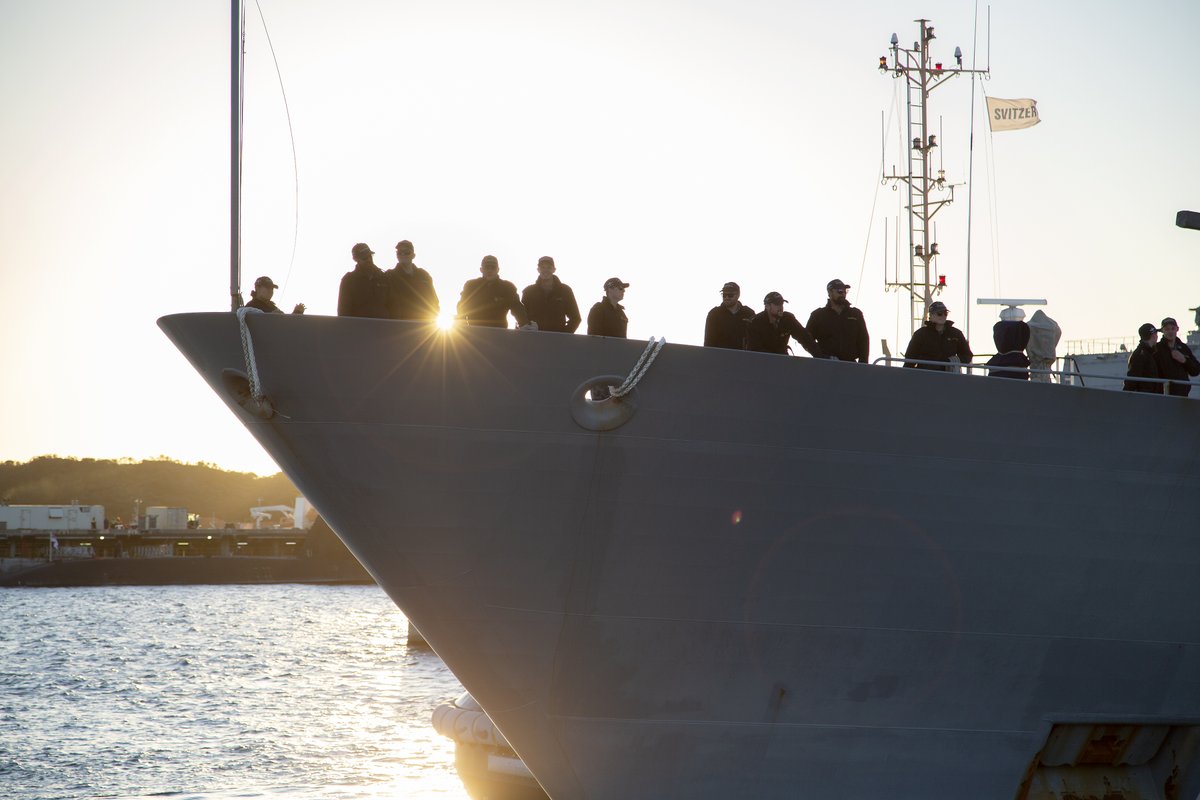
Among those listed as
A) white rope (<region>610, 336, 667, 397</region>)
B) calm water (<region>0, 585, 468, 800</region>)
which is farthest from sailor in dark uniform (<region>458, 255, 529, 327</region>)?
calm water (<region>0, 585, 468, 800</region>)

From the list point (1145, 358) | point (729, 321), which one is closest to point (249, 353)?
point (729, 321)

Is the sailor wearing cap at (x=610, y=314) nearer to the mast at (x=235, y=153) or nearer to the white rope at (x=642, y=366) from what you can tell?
the white rope at (x=642, y=366)

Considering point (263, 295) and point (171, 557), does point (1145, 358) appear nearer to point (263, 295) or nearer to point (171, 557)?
point (263, 295)

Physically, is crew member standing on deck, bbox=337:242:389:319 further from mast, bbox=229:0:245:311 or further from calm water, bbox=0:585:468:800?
calm water, bbox=0:585:468:800

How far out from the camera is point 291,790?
1784cm

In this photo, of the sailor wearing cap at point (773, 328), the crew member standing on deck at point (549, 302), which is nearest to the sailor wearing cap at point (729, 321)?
the sailor wearing cap at point (773, 328)

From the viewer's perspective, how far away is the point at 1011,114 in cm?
1447

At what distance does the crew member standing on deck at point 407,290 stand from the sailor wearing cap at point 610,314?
1.23 m

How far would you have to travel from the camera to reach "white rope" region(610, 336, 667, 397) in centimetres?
754

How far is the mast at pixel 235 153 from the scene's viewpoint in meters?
7.04

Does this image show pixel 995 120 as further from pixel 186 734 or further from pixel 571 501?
pixel 186 734

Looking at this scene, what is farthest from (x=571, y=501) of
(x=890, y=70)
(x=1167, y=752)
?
(x=890, y=70)

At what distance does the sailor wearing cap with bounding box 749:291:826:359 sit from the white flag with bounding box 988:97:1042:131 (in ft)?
24.4

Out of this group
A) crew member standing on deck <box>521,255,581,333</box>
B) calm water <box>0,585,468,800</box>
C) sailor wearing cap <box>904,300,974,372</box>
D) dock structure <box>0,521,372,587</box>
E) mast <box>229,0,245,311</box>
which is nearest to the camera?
mast <box>229,0,245,311</box>
